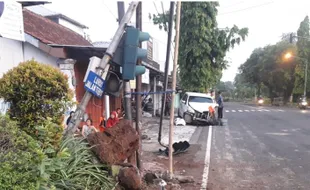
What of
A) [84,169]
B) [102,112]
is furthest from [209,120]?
[84,169]

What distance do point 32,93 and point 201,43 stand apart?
→ 18770 mm

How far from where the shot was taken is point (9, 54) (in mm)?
7516

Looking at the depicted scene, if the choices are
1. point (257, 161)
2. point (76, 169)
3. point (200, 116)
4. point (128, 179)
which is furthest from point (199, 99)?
point (76, 169)

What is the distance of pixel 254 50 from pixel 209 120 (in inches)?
1762

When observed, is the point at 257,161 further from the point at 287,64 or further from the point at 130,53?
the point at 287,64

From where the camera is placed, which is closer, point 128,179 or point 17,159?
point 17,159

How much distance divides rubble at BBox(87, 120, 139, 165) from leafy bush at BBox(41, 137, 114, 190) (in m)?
0.13

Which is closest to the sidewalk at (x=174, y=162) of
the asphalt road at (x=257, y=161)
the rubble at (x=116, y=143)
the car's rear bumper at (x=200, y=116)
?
the asphalt road at (x=257, y=161)

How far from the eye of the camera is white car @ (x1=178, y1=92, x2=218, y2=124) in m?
18.0

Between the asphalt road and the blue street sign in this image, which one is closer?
the blue street sign

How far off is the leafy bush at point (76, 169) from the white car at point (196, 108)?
13.2 meters

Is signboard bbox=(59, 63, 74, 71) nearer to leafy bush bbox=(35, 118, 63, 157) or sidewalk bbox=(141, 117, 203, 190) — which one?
sidewalk bbox=(141, 117, 203, 190)

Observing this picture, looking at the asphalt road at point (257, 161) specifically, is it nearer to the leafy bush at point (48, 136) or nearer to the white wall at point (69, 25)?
the leafy bush at point (48, 136)

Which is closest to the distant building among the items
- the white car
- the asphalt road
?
the white car
